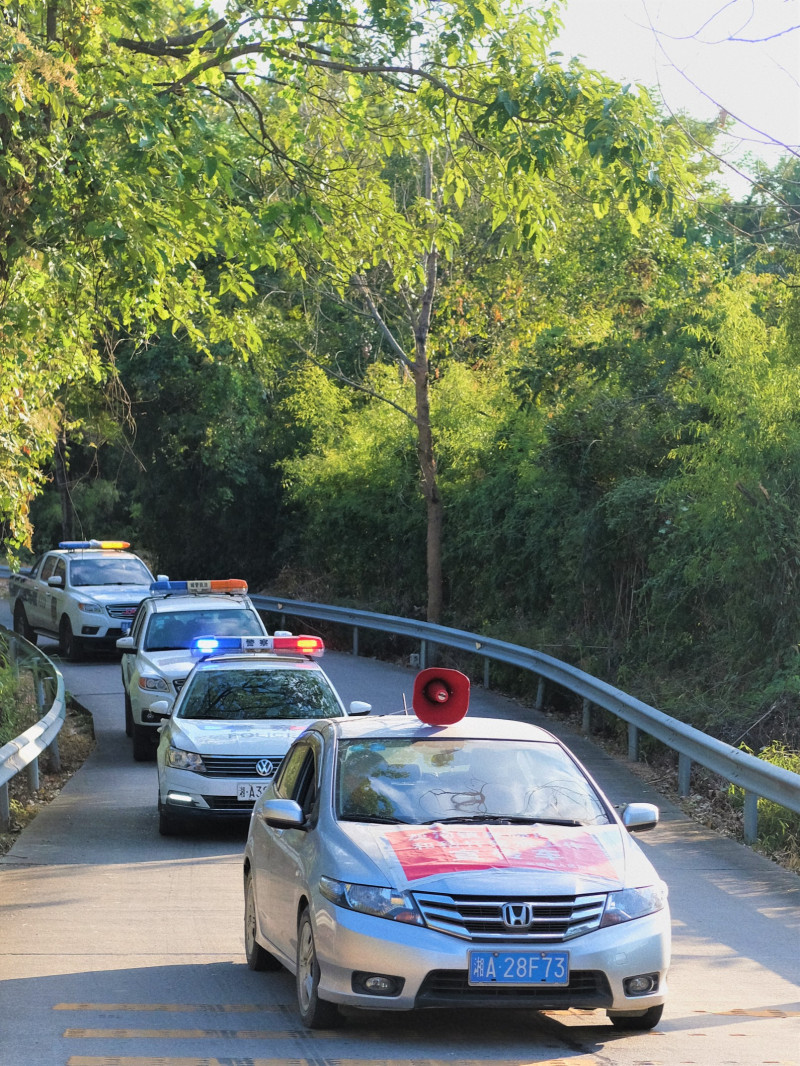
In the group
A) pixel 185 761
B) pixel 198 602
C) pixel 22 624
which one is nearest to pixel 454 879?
pixel 185 761

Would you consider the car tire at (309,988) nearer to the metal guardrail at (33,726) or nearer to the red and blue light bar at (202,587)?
the metal guardrail at (33,726)

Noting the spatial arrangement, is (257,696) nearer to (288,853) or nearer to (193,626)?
(193,626)

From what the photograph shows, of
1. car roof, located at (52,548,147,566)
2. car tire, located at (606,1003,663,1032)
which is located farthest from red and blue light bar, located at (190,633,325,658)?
car roof, located at (52,548,147,566)

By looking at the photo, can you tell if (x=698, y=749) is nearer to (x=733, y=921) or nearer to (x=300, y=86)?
(x=733, y=921)

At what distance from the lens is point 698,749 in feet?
43.5

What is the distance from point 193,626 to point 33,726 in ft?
15.9

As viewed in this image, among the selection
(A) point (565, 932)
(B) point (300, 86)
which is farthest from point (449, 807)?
(B) point (300, 86)

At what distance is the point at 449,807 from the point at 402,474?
21.8 metres

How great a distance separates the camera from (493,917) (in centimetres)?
639

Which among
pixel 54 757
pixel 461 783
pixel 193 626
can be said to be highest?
pixel 461 783

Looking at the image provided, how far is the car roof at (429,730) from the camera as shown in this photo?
7.99 metres

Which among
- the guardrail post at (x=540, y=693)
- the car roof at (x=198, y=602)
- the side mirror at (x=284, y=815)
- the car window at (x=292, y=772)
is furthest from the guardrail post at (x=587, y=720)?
the side mirror at (x=284, y=815)

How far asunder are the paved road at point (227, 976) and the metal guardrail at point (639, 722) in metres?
0.53

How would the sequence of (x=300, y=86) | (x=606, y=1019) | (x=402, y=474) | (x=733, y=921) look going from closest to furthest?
(x=606, y=1019) → (x=733, y=921) → (x=300, y=86) → (x=402, y=474)
